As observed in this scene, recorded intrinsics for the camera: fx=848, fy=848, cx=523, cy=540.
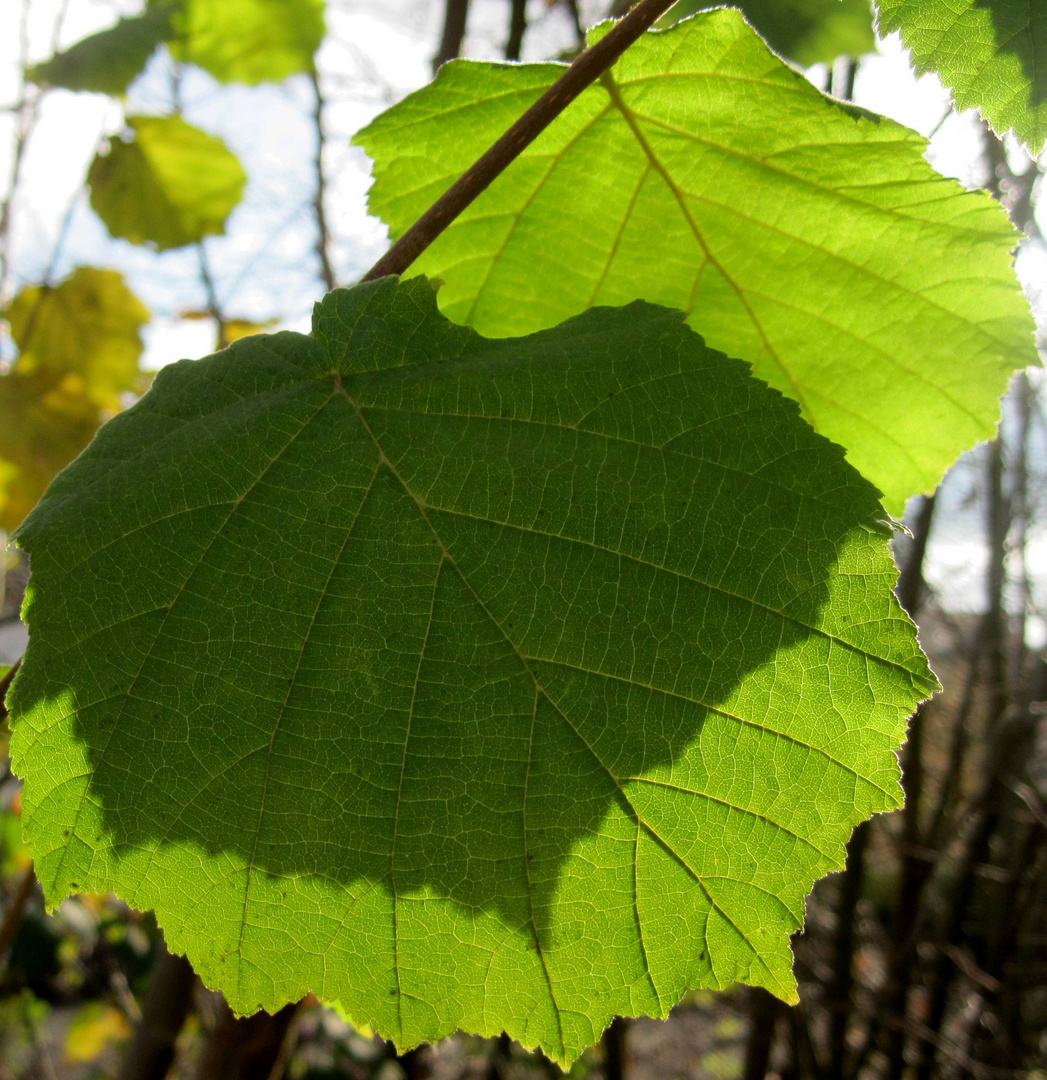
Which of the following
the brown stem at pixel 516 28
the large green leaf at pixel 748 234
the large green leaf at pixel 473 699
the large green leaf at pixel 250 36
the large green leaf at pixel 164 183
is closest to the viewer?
the large green leaf at pixel 473 699

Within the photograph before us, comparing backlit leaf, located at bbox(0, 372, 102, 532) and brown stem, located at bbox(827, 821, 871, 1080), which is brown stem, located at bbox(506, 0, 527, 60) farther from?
brown stem, located at bbox(827, 821, 871, 1080)

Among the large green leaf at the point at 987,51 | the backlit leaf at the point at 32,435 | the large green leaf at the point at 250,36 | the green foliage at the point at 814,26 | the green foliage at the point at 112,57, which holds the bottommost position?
the large green leaf at the point at 987,51

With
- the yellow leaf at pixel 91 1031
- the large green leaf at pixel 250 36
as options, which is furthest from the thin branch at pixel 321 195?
the yellow leaf at pixel 91 1031

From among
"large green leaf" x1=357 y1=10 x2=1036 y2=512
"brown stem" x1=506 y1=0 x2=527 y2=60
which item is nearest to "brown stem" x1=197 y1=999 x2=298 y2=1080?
"large green leaf" x1=357 y1=10 x2=1036 y2=512

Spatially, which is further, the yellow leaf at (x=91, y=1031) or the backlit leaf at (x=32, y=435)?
the yellow leaf at (x=91, y=1031)

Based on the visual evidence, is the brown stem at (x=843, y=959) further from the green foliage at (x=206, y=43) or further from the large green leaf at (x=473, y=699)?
the green foliage at (x=206, y=43)

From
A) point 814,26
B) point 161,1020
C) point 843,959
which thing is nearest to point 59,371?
point 161,1020

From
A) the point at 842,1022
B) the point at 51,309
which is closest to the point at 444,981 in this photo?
the point at 51,309
